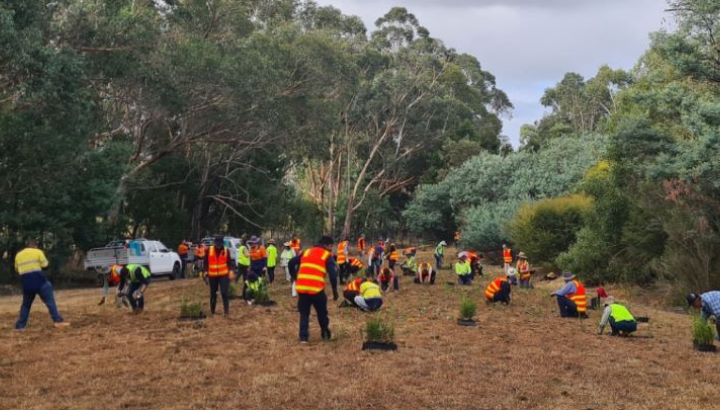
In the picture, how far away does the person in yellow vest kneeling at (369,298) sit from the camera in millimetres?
14805

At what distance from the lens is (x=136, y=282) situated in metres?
15.8

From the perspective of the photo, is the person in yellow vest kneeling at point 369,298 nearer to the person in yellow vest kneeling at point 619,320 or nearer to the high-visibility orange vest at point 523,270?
the person in yellow vest kneeling at point 619,320

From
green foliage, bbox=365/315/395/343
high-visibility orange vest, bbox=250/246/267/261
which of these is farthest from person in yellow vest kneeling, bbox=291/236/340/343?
high-visibility orange vest, bbox=250/246/267/261

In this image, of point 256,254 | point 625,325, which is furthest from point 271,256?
point 625,325

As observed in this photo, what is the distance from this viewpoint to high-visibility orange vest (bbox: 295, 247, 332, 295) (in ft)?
35.8

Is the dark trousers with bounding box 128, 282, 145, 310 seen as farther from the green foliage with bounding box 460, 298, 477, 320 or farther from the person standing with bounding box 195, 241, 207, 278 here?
the person standing with bounding box 195, 241, 207, 278

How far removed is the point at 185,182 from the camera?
42656mm

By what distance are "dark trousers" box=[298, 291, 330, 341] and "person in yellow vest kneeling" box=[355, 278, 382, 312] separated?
11.2ft

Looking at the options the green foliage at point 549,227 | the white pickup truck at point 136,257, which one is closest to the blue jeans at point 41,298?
the white pickup truck at point 136,257

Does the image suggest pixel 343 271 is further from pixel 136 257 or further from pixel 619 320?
pixel 619 320

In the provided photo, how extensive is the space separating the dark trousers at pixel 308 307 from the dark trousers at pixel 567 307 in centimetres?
679

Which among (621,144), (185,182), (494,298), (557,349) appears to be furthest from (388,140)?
(557,349)

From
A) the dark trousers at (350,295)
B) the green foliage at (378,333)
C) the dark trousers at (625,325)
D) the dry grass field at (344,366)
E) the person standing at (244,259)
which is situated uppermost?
the person standing at (244,259)

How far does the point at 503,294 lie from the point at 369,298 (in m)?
5.05
